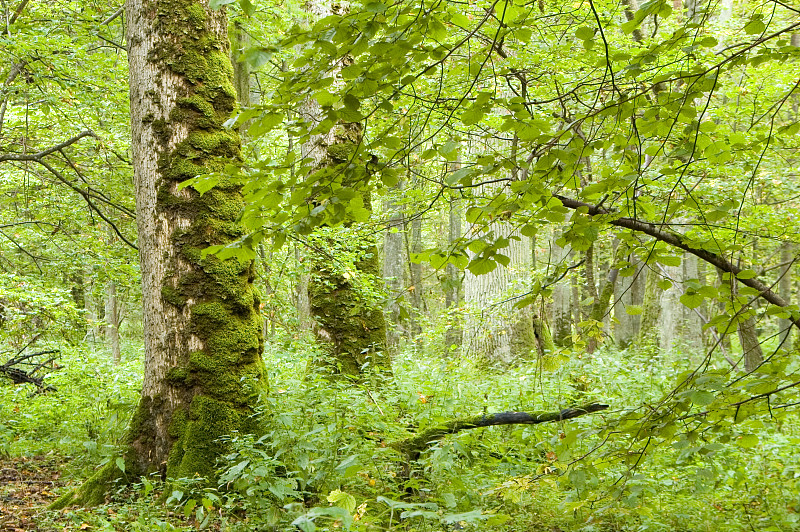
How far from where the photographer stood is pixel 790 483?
4844 mm

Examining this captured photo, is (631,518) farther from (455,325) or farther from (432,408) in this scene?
(455,325)

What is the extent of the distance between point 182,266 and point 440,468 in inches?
102

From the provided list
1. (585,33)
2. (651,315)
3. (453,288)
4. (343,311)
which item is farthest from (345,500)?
(651,315)

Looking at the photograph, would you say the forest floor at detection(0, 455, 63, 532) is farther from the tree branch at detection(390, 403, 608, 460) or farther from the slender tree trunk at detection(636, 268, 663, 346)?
the slender tree trunk at detection(636, 268, 663, 346)

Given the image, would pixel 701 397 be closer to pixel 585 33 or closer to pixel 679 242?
pixel 679 242

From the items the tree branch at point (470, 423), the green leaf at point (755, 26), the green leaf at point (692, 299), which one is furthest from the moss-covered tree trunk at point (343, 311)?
the green leaf at point (755, 26)

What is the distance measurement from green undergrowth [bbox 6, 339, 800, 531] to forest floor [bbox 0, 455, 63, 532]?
0.15 meters

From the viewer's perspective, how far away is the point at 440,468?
3.74 meters

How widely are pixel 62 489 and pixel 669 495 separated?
5.02 m

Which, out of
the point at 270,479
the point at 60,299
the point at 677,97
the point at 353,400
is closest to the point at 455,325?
the point at 353,400

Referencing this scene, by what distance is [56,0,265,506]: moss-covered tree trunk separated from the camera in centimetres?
460

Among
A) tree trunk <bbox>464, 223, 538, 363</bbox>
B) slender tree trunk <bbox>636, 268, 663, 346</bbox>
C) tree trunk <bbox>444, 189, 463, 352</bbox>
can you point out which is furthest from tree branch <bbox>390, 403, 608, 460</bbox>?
slender tree trunk <bbox>636, 268, 663, 346</bbox>

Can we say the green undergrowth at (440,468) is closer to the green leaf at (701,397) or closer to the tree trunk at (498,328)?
the green leaf at (701,397)

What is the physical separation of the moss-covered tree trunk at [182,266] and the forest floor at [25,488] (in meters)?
0.30
